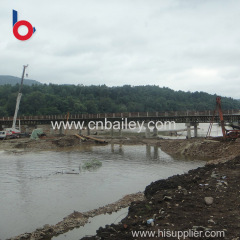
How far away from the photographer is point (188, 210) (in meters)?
9.93

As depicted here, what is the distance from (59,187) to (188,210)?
→ 10156mm

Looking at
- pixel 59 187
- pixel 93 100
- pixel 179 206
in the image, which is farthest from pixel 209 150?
pixel 93 100

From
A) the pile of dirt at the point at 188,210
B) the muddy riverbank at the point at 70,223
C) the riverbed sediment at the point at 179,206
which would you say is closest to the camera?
the pile of dirt at the point at 188,210

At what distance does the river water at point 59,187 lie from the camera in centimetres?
1270

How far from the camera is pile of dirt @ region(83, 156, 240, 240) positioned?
8383mm

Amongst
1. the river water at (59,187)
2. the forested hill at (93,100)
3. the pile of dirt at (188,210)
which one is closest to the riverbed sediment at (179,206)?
the pile of dirt at (188,210)

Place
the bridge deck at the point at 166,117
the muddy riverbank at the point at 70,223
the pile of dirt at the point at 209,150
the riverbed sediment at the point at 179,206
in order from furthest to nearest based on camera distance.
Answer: the bridge deck at the point at 166,117 → the pile of dirt at the point at 209,150 → the muddy riverbank at the point at 70,223 → the riverbed sediment at the point at 179,206

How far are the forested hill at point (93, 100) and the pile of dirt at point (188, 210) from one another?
341ft

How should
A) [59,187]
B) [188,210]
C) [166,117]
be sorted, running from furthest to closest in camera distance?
[166,117] < [59,187] < [188,210]

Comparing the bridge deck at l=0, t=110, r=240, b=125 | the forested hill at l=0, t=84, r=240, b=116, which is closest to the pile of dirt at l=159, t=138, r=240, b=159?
the bridge deck at l=0, t=110, r=240, b=125

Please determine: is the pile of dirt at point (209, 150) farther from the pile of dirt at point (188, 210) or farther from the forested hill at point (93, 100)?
the forested hill at point (93, 100)

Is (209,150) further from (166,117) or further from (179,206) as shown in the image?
(166,117)

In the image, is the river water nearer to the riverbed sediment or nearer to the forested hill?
the riverbed sediment

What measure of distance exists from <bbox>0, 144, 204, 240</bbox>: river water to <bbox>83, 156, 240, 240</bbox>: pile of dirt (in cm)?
359
